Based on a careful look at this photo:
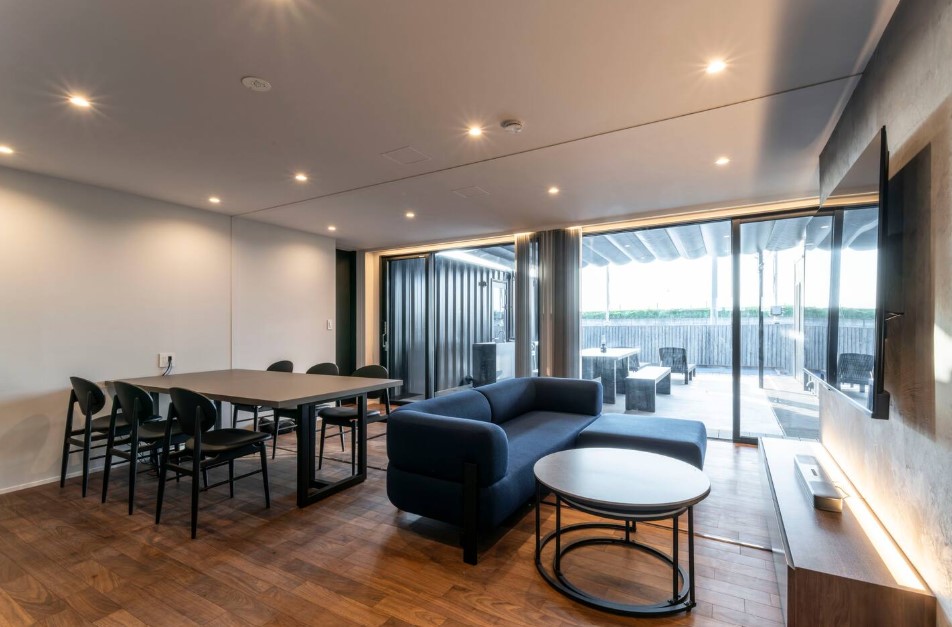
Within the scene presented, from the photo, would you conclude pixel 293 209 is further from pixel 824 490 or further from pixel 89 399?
pixel 824 490

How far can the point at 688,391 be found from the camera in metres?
6.76

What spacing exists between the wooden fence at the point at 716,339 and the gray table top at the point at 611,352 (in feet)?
0.24

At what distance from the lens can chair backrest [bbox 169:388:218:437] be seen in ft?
9.19

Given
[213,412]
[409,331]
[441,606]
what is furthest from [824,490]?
[409,331]

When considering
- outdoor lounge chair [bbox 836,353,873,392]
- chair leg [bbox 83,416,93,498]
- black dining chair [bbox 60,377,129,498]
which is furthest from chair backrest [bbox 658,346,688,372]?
chair leg [bbox 83,416,93,498]

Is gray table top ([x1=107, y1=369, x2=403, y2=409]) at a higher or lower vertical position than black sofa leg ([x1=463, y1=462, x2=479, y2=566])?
higher

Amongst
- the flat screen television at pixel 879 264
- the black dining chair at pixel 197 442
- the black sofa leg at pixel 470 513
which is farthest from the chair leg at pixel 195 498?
the flat screen television at pixel 879 264

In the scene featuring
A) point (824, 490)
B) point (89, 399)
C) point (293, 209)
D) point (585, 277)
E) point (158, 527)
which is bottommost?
point (158, 527)

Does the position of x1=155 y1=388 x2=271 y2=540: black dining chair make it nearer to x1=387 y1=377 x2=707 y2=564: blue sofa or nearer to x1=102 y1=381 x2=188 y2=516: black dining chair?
x1=102 y1=381 x2=188 y2=516: black dining chair

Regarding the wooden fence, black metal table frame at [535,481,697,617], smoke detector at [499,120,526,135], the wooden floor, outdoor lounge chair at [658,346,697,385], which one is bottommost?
the wooden floor

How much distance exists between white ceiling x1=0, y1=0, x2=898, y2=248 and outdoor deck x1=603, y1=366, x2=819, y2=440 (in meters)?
1.91

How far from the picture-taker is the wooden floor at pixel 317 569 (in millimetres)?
1976

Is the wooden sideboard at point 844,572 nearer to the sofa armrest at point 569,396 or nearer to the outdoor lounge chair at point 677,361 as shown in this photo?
the sofa armrest at point 569,396

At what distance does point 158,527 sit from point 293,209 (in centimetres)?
325
